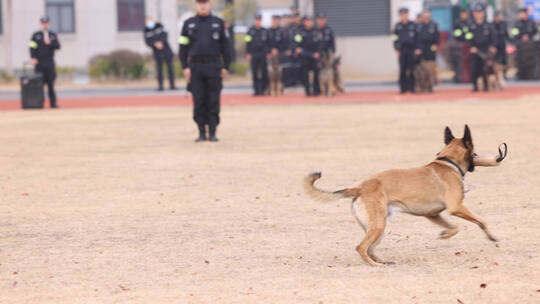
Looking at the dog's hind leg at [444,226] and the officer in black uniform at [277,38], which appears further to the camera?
the officer in black uniform at [277,38]

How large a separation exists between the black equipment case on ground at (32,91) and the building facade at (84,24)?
23.3m

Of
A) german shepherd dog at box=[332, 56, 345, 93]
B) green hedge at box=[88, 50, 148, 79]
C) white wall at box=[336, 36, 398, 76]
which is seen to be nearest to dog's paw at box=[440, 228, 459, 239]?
german shepherd dog at box=[332, 56, 345, 93]

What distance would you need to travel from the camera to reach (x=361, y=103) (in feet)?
80.0

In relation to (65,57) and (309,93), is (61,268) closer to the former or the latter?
(309,93)

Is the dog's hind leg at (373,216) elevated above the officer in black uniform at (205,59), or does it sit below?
below

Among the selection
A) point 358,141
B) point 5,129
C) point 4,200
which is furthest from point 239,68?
point 4,200

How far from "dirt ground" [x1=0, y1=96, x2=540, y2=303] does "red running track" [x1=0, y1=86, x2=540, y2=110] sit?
7.51 metres

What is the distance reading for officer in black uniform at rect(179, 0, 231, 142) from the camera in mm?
15625

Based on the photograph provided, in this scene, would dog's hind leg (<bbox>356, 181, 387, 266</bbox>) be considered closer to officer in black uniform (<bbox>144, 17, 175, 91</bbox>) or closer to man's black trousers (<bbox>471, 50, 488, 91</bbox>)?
man's black trousers (<bbox>471, 50, 488, 91</bbox>)

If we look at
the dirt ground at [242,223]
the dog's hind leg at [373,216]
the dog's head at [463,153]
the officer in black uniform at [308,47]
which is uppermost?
the officer in black uniform at [308,47]

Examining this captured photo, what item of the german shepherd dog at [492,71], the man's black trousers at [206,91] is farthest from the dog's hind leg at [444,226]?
the german shepherd dog at [492,71]

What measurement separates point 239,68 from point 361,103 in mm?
15595

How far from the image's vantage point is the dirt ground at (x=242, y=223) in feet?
21.3

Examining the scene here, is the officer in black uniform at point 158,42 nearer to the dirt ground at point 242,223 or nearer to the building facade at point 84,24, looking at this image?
the dirt ground at point 242,223
